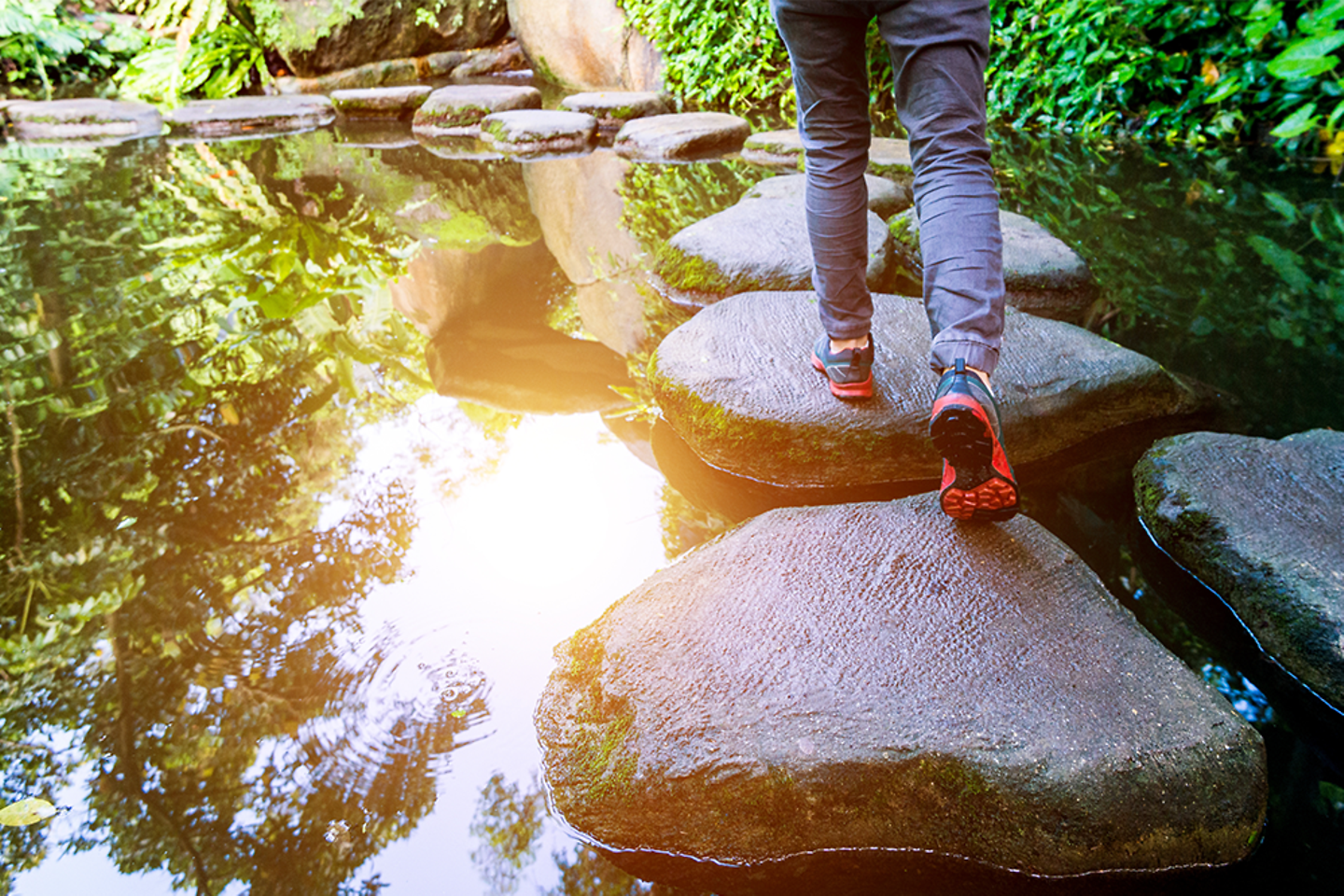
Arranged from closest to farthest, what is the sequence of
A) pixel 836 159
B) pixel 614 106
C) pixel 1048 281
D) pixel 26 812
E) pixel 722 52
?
pixel 26 812 < pixel 836 159 < pixel 1048 281 < pixel 614 106 < pixel 722 52

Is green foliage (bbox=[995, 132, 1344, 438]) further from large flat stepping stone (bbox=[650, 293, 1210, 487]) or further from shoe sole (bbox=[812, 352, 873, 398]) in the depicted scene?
shoe sole (bbox=[812, 352, 873, 398])

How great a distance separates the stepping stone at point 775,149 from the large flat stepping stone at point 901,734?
4.54 m

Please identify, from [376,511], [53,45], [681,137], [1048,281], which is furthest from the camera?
[53,45]

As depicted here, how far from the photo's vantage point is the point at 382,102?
806 cm

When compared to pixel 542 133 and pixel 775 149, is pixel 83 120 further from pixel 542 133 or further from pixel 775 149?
pixel 775 149

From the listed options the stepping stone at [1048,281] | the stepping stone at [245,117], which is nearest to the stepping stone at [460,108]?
the stepping stone at [245,117]

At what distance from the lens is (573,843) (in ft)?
4.29

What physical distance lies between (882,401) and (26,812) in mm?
1901

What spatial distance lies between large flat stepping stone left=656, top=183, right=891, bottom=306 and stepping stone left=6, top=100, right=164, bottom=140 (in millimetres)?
6406

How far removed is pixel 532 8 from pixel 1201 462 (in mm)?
9767

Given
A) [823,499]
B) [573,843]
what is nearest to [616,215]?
[823,499]

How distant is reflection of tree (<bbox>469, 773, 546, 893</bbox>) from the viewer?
1.27 m

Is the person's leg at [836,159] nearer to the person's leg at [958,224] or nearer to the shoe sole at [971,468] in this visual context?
the person's leg at [958,224]

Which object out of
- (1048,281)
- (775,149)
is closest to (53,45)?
(775,149)
